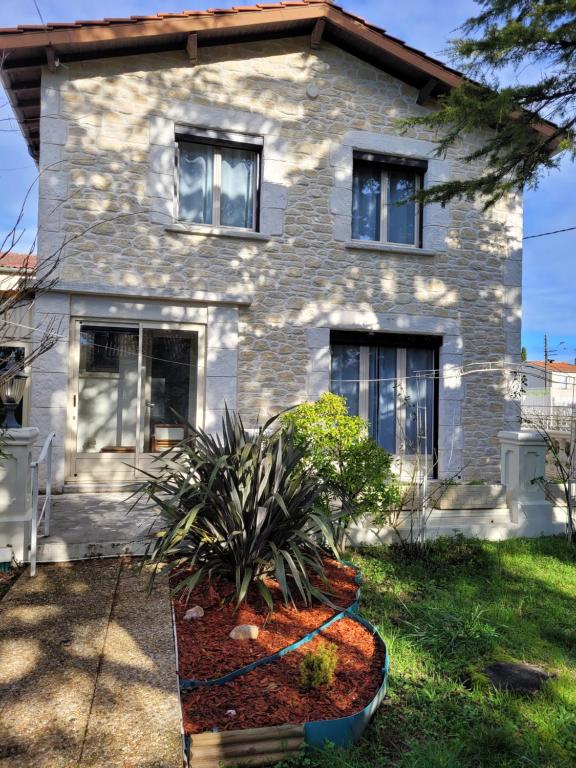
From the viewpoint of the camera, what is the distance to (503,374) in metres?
8.40

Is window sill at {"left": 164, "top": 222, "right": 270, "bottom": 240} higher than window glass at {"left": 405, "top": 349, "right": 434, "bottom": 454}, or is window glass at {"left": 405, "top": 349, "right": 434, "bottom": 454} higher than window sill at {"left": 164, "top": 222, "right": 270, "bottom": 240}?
window sill at {"left": 164, "top": 222, "right": 270, "bottom": 240}

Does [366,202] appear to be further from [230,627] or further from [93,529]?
[230,627]

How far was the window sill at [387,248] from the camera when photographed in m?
7.84

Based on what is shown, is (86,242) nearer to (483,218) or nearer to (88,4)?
(88,4)

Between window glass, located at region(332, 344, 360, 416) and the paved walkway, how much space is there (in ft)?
15.5

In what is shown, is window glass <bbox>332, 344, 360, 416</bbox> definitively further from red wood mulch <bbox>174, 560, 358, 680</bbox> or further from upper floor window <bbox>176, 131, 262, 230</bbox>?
red wood mulch <bbox>174, 560, 358, 680</bbox>

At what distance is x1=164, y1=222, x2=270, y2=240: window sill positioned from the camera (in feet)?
23.2

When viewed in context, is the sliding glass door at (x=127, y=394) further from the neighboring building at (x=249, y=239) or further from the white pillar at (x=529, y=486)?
the white pillar at (x=529, y=486)

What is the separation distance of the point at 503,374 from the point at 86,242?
6476 mm

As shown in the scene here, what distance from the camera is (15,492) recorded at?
13.8ft

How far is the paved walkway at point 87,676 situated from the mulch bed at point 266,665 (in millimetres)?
137

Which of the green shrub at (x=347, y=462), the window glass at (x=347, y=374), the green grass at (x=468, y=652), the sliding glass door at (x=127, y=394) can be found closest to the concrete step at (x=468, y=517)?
the green grass at (x=468, y=652)

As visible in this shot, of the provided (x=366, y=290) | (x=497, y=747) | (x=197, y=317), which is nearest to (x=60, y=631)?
(x=497, y=747)

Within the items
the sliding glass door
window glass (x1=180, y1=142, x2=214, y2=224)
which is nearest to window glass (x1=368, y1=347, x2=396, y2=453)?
the sliding glass door
